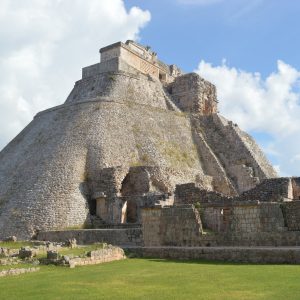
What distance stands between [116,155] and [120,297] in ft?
79.2

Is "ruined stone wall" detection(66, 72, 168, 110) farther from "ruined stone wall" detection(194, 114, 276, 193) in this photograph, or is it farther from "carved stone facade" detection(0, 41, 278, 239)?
"ruined stone wall" detection(194, 114, 276, 193)

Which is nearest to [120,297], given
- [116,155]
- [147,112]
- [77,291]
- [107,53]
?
[77,291]

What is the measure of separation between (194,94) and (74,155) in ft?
55.7

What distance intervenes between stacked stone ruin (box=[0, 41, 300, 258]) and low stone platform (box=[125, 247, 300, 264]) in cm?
73

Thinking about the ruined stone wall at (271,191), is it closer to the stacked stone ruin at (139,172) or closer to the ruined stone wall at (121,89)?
the stacked stone ruin at (139,172)

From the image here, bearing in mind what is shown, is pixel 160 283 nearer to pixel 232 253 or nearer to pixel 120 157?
pixel 232 253

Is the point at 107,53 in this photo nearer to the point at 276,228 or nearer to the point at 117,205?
the point at 117,205

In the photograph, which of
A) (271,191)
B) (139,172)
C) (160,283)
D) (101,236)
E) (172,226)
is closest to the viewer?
(160,283)

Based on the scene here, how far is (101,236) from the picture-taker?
874 inches

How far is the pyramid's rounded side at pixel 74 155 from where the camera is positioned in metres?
27.8

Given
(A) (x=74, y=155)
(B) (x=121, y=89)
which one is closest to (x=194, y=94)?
(B) (x=121, y=89)

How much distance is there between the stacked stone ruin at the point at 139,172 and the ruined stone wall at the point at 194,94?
0.12 metres

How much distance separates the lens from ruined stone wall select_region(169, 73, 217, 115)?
4434cm

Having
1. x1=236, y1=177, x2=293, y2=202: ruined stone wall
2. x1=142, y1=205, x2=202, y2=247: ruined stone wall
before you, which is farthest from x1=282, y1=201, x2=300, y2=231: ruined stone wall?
x1=236, y1=177, x2=293, y2=202: ruined stone wall
